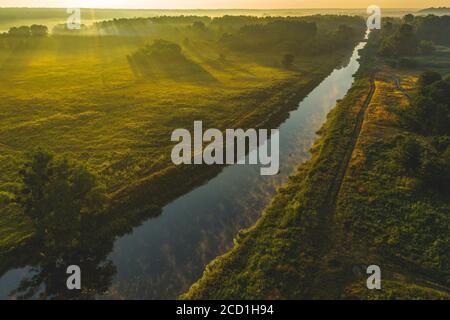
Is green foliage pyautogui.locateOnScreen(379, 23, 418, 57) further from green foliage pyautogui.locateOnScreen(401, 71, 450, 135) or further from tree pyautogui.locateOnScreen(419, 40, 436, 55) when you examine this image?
green foliage pyautogui.locateOnScreen(401, 71, 450, 135)

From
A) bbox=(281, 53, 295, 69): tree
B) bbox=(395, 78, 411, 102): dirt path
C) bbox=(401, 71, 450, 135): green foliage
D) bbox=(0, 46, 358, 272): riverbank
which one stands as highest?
bbox=(281, 53, 295, 69): tree

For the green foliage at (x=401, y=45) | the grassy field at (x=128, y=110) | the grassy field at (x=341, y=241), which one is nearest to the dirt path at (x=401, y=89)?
the grassy field at (x=128, y=110)

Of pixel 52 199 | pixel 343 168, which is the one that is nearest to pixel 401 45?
pixel 343 168

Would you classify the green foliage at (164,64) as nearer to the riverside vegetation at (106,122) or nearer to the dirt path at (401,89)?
the riverside vegetation at (106,122)

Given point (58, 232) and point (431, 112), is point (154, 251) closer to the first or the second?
point (58, 232)

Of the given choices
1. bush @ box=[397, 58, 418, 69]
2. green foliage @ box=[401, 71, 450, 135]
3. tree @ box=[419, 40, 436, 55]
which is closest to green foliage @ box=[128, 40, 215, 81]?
green foliage @ box=[401, 71, 450, 135]

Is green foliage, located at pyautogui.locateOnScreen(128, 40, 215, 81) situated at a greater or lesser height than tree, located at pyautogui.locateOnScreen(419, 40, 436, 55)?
lesser
